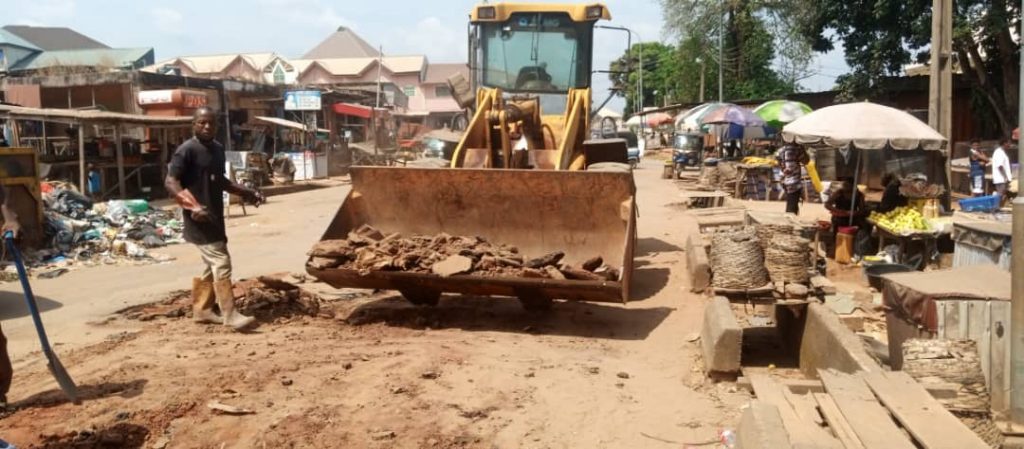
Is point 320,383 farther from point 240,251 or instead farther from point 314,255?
point 240,251

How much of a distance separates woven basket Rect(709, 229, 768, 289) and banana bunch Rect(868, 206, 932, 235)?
142 inches

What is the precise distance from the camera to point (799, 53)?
122 ft

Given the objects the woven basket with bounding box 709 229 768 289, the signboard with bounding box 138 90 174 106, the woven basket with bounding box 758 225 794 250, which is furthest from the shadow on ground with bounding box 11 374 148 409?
the signboard with bounding box 138 90 174 106

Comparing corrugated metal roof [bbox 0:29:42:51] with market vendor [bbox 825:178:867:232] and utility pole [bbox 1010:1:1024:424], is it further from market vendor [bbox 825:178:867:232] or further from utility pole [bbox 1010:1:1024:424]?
utility pole [bbox 1010:1:1024:424]

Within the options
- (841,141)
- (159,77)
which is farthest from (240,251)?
(159,77)

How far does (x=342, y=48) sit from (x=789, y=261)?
218ft

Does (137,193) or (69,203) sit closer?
(69,203)

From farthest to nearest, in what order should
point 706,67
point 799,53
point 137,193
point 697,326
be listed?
point 706,67, point 799,53, point 137,193, point 697,326

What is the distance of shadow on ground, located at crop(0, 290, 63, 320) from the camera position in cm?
791

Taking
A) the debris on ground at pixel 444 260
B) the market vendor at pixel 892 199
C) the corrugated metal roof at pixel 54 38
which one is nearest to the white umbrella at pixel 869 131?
the market vendor at pixel 892 199

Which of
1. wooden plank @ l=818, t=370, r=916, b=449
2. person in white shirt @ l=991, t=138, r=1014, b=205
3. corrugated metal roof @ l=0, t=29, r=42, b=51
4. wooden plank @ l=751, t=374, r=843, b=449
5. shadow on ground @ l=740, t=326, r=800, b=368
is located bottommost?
shadow on ground @ l=740, t=326, r=800, b=368

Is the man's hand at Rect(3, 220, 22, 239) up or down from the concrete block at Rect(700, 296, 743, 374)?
up

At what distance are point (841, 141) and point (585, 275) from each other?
19.1ft

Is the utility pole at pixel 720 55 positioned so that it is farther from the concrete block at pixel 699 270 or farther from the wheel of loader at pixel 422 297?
the wheel of loader at pixel 422 297
